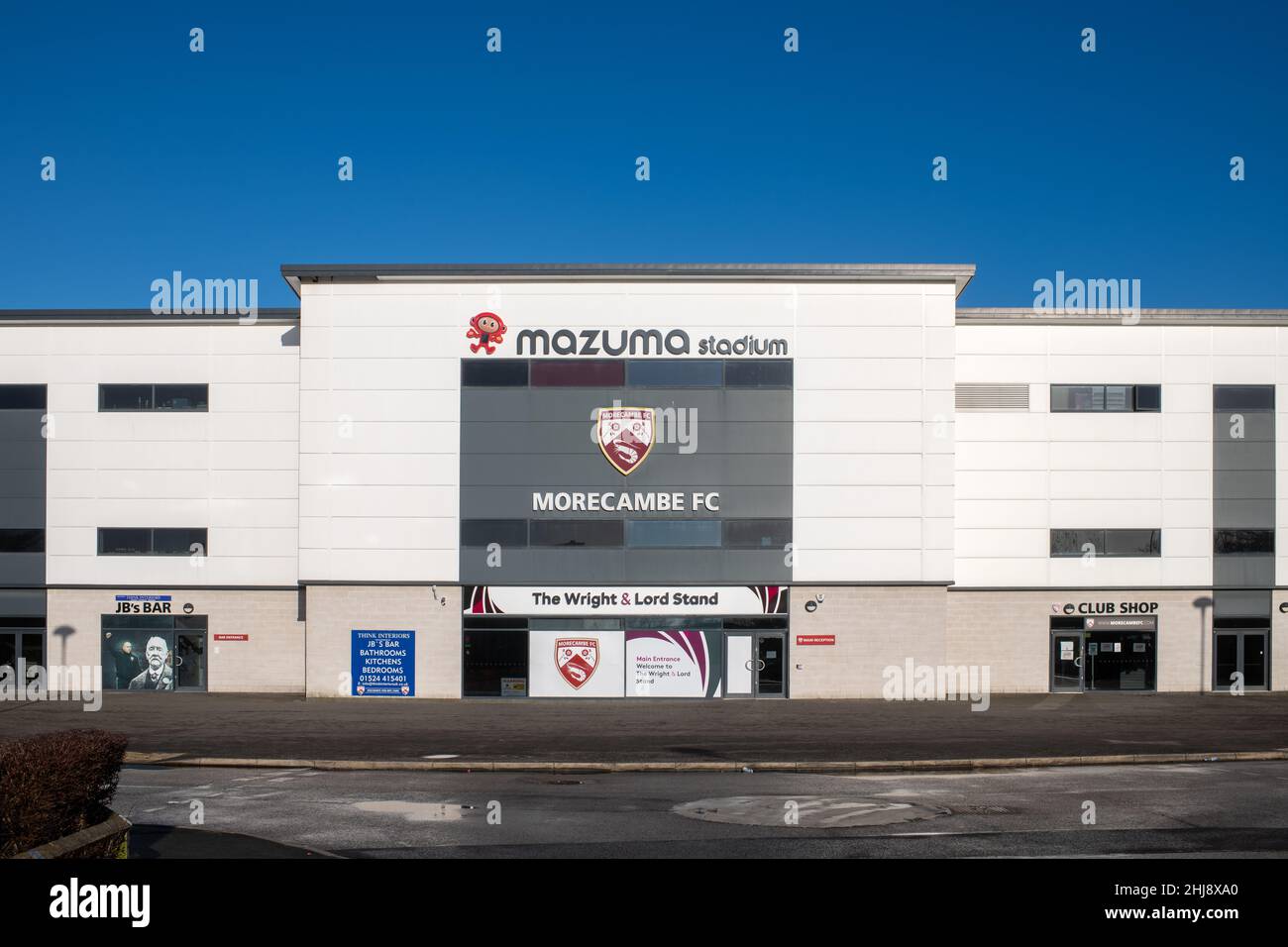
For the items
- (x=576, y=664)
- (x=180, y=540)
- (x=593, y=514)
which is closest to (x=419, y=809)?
(x=576, y=664)

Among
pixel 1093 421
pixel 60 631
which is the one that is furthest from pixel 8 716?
pixel 1093 421

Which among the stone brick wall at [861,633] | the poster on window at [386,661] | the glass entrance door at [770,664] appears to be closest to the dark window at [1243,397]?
the stone brick wall at [861,633]

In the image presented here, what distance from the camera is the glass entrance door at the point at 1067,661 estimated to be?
112 ft

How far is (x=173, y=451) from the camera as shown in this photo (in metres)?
34.2

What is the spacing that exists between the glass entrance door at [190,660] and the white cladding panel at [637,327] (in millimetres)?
4564

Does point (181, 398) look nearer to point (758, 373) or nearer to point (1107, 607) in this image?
point (758, 373)

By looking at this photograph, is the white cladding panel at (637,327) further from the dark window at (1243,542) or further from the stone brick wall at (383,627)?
the dark window at (1243,542)

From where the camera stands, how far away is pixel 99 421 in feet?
113

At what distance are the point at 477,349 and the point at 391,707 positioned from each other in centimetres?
1064

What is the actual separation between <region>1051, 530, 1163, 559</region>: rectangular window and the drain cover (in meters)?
20.3

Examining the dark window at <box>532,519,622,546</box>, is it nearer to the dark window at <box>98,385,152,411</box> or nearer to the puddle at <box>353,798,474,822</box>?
the dark window at <box>98,385,152,411</box>

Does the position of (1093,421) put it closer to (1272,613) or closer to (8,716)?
(1272,613)

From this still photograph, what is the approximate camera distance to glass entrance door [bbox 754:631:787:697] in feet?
107

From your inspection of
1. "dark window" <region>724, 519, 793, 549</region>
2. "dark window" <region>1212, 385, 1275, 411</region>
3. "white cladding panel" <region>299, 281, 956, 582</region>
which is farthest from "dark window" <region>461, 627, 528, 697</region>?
"dark window" <region>1212, 385, 1275, 411</region>
